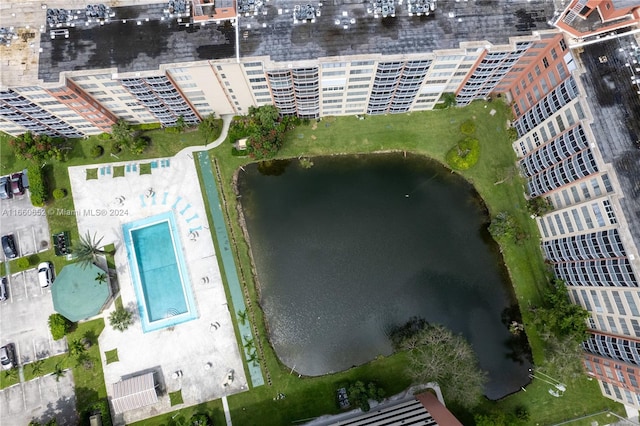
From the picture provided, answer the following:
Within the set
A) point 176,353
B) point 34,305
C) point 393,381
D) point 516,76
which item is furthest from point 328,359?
point 516,76

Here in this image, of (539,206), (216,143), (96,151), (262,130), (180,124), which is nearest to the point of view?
(539,206)

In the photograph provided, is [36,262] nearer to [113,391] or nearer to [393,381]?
[113,391]

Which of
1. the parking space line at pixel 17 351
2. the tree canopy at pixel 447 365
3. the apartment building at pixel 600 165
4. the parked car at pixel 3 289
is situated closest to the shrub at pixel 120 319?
the parking space line at pixel 17 351

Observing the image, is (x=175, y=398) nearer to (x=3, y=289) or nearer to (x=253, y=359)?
(x=253, y=359)

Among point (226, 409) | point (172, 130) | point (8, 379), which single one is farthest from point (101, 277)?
point (226, 409)

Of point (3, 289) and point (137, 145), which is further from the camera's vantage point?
point (137, 145)

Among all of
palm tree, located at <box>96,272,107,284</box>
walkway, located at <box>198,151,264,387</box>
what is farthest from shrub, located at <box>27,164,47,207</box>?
walkway, located at <box>198,151,264,387</box>

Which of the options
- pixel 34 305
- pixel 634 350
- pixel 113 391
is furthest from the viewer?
pixel 34 305
